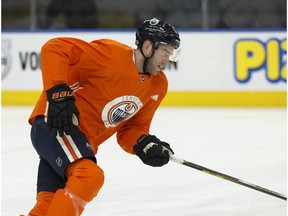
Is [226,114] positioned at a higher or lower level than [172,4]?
lower

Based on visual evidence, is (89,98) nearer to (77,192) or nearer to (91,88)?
(91,88)

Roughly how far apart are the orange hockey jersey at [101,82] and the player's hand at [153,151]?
0.13 m

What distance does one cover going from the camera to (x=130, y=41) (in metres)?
8.78

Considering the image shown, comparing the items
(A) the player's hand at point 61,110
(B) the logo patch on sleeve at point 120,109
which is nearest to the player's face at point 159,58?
(B) the logo patch on sleeve at point 120,109

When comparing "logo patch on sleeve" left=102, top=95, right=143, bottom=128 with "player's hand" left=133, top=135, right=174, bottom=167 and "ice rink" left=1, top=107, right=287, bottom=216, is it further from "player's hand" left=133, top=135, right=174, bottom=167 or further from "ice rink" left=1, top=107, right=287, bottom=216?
"ice rink" left=1, top=107, right=287, bottom=216

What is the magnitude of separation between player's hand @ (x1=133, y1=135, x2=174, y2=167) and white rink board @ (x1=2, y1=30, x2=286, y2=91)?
5588 mm

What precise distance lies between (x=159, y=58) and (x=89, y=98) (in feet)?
1.03

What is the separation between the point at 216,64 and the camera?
871cm

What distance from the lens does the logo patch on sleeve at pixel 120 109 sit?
2963mm

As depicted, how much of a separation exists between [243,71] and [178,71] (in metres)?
0.74

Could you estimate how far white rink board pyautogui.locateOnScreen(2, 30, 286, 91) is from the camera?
28.3 ft

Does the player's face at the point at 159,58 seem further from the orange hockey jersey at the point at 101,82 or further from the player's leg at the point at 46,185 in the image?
the player's leg at the point at 46,185

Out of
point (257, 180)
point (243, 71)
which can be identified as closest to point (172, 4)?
point (243, 71)

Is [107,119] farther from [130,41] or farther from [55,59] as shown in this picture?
[130,41]
